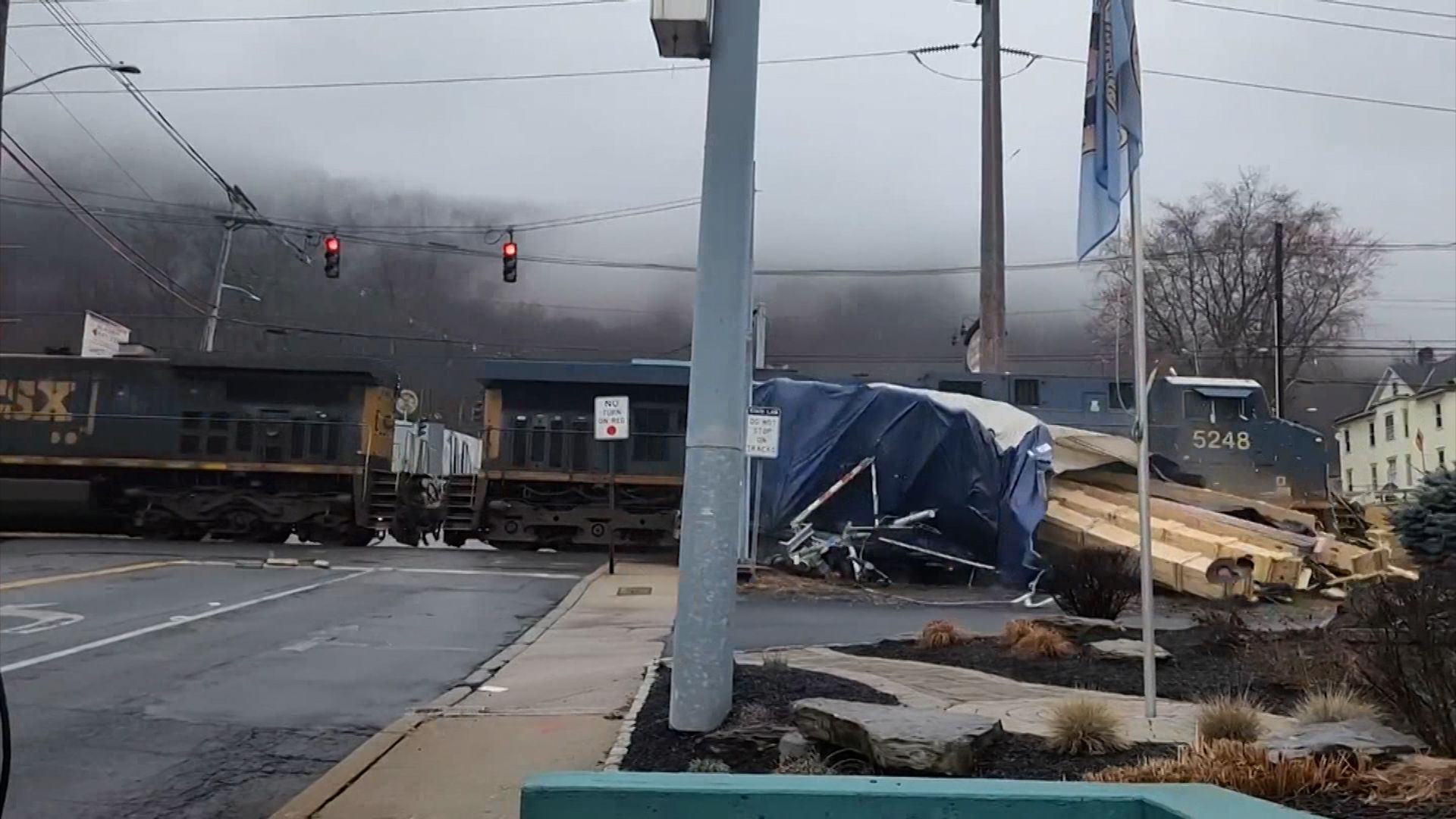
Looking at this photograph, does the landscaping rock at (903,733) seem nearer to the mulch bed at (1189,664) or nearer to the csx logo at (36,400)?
the mulch bed at (1189,664)

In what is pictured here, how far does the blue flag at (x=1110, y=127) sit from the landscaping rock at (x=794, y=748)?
11.2 ft

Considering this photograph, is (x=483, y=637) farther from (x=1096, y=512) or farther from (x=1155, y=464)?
(x=1155, y=464)

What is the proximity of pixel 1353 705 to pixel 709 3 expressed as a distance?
15.4 ft

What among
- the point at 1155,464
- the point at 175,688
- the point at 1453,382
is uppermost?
the point at 1453,382

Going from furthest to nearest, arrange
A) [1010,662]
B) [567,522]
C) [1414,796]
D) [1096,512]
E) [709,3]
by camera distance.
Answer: [567,522] → [1096,512] → [1010,662] → [709,3] → [1414,796]

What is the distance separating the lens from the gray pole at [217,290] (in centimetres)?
3675

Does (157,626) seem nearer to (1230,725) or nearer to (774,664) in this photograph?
(774,664)

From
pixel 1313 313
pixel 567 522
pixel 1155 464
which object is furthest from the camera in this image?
pixel 1313 313

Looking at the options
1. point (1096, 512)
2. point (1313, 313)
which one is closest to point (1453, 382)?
point (1313, 313)

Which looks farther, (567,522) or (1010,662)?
(567,522)

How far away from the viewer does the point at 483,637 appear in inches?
480

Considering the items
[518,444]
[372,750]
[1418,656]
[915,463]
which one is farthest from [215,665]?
[518,444]

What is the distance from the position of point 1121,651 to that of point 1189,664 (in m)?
0.55

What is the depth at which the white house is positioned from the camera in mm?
59531
